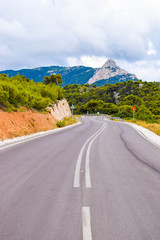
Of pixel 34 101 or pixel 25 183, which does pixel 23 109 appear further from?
pixel 25 183

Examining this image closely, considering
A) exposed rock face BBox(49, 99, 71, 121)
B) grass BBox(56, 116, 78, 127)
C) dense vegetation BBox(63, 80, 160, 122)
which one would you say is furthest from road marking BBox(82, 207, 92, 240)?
dense vegetation BBox(63, 80, 160, 122)

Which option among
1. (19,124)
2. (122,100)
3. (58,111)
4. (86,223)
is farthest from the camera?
(122,100)

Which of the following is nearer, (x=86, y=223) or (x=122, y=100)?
(x=86, y=223)

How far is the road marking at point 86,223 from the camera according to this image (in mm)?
2583

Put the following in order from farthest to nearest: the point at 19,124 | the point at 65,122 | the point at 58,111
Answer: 1. the point at 58,111
2. the point at 65,122
3. the point at 19,124

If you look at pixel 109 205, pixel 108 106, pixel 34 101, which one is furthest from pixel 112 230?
pixel 108 106

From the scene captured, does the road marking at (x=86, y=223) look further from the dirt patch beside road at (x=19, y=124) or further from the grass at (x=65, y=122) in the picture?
the grass at (x=65, y=122)

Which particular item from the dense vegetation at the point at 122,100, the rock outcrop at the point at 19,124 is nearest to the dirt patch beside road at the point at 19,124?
the rock outcrop at the point at 19,124

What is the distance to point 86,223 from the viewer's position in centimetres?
289

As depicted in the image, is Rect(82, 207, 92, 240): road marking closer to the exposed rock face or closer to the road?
the road

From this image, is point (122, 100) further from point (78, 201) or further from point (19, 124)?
point (78, 201)

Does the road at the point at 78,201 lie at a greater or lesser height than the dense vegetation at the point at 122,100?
lesser

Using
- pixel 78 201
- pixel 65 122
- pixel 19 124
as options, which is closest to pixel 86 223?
pixel 78 201

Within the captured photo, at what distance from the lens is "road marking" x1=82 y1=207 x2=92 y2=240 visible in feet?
8.48
